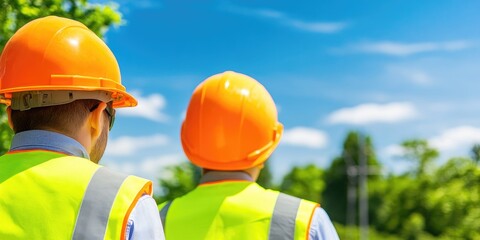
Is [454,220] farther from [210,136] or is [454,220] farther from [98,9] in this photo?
[210,136]

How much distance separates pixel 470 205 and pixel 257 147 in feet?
157

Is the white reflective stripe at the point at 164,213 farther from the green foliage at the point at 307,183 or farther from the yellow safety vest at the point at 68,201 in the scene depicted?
the green foliage at the point at 307,183

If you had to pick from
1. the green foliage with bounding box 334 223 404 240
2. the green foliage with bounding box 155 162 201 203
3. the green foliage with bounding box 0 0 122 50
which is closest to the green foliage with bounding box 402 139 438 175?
the green foliage with bounding box 334 223 404 240

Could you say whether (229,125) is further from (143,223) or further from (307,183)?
(307,183)

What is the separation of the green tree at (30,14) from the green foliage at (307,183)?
6925 centimetres

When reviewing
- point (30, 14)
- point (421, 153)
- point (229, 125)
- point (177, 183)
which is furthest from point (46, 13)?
point (421, 153)

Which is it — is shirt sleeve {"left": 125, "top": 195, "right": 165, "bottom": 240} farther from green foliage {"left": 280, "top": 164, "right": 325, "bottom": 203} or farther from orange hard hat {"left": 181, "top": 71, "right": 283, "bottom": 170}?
green foliage {"left": 280, "top": 164, "right": 325, "bottom": 203}

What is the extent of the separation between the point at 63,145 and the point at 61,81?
0.31 metres

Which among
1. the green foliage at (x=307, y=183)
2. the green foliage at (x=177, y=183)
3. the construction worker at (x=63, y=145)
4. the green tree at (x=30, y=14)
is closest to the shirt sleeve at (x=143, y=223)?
the construction worker at (x=63, y=145)

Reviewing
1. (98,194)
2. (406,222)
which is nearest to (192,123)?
(98,194)

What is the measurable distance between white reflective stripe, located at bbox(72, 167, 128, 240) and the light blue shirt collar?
0.64ft

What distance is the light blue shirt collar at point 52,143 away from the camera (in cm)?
243

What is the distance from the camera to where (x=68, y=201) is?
2.29m

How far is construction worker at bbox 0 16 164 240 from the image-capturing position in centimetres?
226
